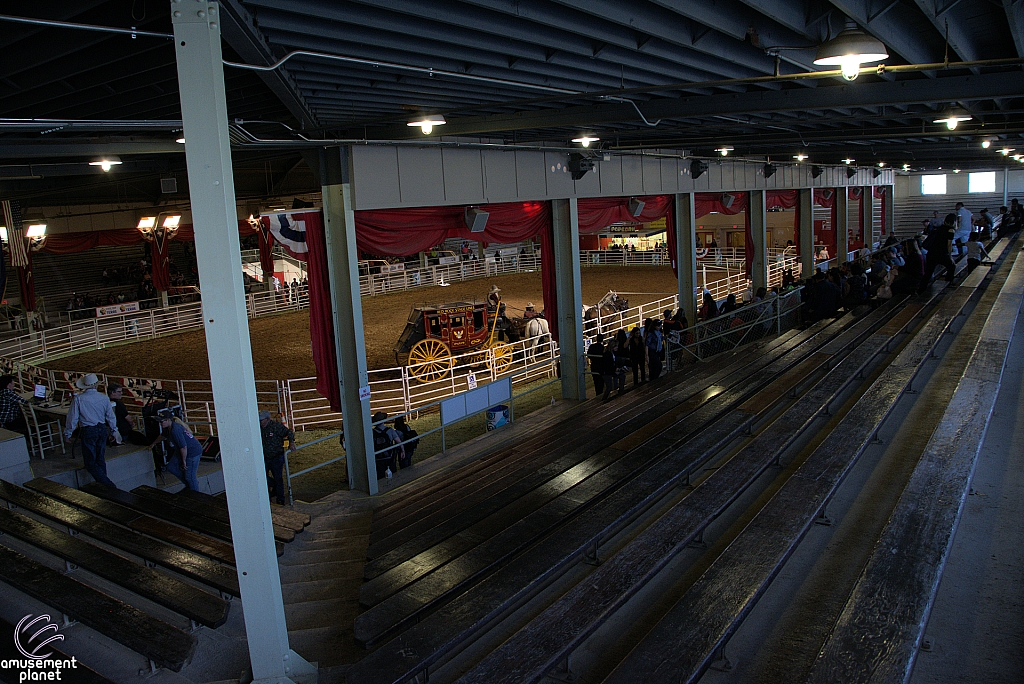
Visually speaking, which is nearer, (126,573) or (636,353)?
(126,573)

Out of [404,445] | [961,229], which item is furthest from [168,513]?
[961,229]

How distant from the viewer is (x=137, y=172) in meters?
14.2

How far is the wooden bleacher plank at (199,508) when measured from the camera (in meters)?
6.47

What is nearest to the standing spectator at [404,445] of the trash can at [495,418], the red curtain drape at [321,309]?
the red curtain drape at [321,309]

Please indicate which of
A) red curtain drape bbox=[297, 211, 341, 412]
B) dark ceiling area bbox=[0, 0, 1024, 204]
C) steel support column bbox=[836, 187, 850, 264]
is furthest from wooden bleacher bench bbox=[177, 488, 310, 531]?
steel support column bbox=[836, 187, 850, 264]

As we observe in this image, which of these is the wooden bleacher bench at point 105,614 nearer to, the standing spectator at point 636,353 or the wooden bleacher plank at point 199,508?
the wooden bleacher plank at point 199,508

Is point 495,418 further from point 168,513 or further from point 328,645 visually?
point 328,645

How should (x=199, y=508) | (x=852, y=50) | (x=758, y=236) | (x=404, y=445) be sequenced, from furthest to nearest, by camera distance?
(x=758, y=236), (x=404, y=445), (x=199, y=508), (x=852, y=50)

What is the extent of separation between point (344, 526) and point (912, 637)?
6.17m

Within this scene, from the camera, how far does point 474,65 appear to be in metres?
7.16

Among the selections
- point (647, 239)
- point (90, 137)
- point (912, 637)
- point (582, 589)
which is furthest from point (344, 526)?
point (647, 239)

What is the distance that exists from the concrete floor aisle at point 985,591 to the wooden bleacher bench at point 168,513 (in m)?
4.80

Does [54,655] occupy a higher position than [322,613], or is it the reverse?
[54,655]

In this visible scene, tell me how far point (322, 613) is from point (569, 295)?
32.6ft
